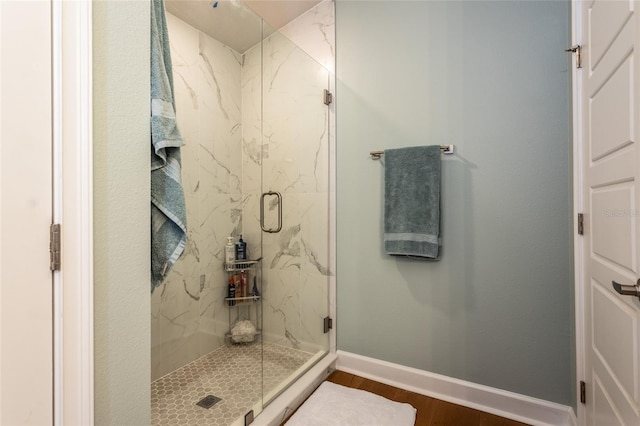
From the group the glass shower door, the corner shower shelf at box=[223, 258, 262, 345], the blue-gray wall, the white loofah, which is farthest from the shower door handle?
the white loofah

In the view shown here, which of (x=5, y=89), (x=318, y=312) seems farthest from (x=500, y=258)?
(x=5, y=89)

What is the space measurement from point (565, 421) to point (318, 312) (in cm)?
140

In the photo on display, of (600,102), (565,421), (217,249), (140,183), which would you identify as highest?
(600,102)

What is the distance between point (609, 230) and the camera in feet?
3.40

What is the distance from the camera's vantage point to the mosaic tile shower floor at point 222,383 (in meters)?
1.49

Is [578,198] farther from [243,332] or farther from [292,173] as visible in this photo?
[243,332]

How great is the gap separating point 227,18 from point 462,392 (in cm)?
260

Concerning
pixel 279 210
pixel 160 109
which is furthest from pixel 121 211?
pixel 279 210

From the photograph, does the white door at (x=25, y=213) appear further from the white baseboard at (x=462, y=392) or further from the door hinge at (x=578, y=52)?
the door hinge at (x=578, y=52)

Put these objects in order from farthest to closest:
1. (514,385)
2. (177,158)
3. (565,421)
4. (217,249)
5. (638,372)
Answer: (217,249), (514,385), (565,421), (177,158), (638,372)

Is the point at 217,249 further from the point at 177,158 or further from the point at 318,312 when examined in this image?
the point at 177,158

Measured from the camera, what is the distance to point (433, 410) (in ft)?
5.36

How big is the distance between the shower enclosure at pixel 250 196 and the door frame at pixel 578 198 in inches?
52.1

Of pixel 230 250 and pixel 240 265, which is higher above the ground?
pixel 230 250
